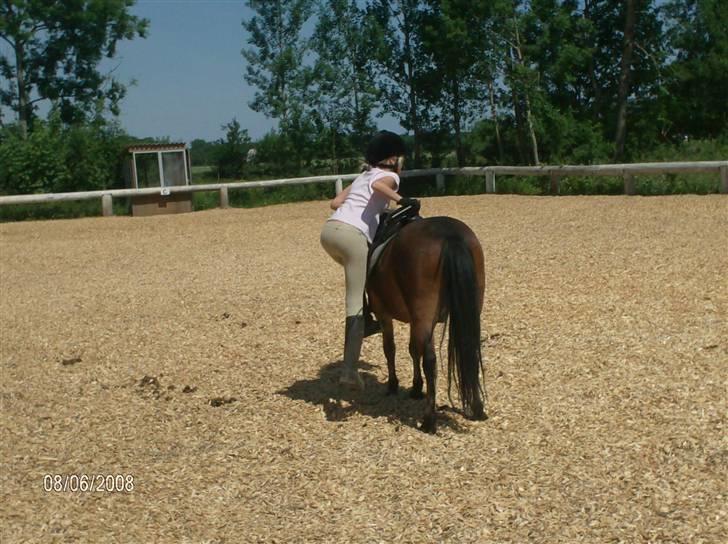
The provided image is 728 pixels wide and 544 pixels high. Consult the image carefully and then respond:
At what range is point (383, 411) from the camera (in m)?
5.53

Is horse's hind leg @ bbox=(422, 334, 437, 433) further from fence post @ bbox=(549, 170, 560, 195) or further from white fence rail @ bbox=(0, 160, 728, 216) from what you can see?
fence post @ bbox=(549, 170, 560, 195)

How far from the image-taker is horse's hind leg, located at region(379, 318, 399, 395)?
5.68 metres

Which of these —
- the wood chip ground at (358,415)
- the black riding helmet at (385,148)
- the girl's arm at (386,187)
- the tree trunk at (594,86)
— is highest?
the tree trunk at (594,86)

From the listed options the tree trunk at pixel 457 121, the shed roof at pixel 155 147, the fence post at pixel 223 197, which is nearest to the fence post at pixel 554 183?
the tree trunk at pixel 457 121

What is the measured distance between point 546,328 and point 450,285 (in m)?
2.50

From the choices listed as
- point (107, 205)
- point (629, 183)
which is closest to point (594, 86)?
point (629, 183)

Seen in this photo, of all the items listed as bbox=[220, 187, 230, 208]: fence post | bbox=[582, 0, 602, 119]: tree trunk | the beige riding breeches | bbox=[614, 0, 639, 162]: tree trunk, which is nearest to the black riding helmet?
the beige riding breeches

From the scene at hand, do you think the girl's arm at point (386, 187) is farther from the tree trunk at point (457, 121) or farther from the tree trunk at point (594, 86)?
the tree trunk at point (594, 86)

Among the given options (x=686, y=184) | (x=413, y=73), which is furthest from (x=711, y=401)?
(x=413, y=73)

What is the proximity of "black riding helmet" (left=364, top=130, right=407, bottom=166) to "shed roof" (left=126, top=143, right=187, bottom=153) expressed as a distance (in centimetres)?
1947

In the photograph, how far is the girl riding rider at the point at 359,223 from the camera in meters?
5.39

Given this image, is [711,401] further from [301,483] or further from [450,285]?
[301,483]
